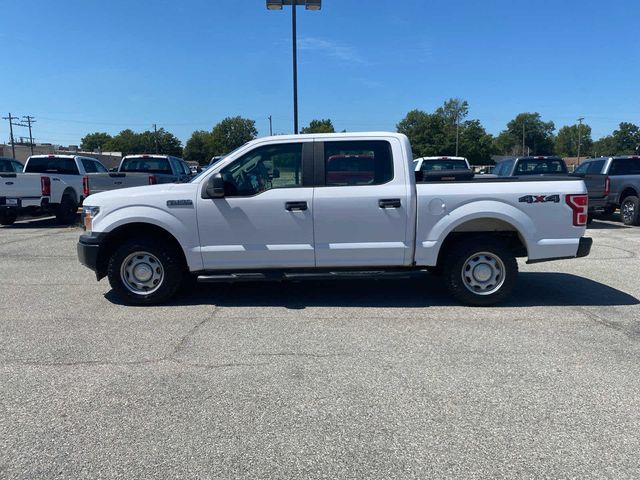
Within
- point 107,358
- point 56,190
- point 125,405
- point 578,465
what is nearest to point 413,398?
point 578,465

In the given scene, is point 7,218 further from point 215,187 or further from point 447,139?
point 447,139

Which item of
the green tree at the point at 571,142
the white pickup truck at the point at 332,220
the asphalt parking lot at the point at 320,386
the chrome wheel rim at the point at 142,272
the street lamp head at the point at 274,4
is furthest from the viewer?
the green tree at the point at 571,142

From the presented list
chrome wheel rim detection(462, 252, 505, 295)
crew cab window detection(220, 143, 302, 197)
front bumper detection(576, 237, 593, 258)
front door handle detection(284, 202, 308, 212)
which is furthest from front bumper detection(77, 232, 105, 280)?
front bumper detection(576, 237, 593, 258)

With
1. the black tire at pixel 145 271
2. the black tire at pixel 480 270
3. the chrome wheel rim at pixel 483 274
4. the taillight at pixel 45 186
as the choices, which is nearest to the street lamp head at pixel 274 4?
the taillight at pixel 45 186

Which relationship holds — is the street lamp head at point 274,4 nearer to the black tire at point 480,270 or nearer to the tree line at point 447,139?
the black tire at point 480,270

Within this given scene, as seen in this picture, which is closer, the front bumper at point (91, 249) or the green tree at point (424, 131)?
the front bumper at point (91, 249)

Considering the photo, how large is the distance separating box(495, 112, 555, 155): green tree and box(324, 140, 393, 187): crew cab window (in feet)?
474

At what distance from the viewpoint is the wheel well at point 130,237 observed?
5.96 meters

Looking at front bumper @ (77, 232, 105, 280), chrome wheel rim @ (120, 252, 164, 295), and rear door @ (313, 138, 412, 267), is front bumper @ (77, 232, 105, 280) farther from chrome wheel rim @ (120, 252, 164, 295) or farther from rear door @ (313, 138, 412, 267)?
rear door @ (313, 138, 412, 267)

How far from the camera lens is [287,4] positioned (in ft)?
49.1

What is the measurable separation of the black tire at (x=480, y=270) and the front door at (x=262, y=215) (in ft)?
5.44

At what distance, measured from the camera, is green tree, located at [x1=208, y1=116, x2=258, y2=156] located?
106 m

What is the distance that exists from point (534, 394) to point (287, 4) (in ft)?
46.1

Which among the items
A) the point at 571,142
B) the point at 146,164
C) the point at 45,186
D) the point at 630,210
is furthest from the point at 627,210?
the point at 571,142
